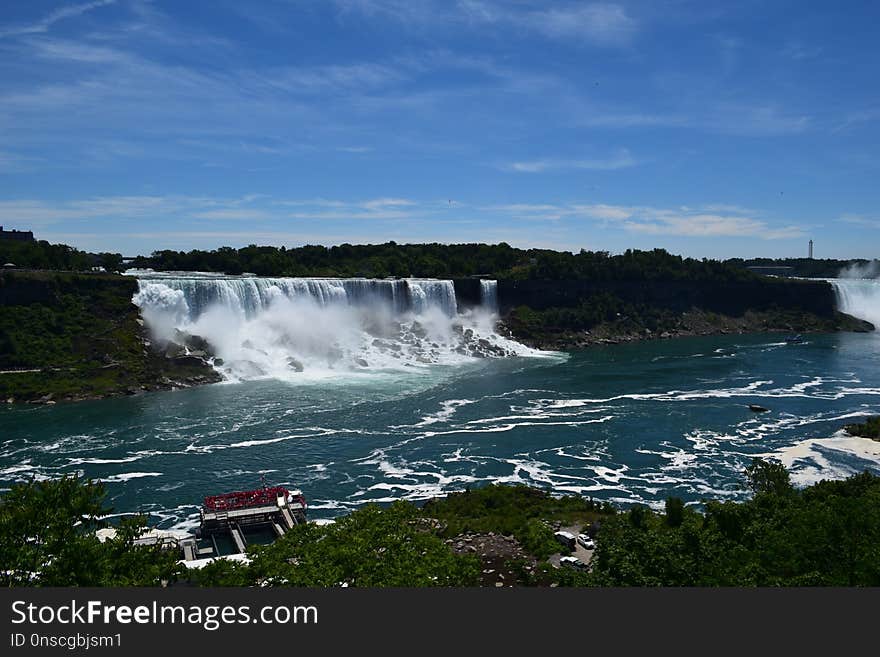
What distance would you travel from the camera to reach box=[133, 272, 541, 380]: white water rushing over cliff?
207 ft

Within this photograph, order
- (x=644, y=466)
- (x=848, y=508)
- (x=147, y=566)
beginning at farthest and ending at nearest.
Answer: (x=644, y=466), (x=848, y=508), (x=147, y=566)

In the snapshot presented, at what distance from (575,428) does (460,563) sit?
91.7ft

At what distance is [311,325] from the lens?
229ft

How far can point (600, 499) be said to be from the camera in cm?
3048

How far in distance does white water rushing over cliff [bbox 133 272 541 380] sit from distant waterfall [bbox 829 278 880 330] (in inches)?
2540

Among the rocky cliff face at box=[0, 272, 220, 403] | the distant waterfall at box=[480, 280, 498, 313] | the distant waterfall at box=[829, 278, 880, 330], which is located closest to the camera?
the rocky cliff face at box=[0, 272, 220, 403]

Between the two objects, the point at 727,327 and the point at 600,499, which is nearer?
the point at 600,499

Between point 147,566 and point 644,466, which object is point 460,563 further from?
point 644,466

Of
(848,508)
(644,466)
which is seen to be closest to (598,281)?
(644,466)

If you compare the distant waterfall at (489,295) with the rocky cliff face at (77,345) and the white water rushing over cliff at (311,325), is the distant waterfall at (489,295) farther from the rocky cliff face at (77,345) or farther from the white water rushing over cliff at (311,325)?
the rocky cliff face at (77,345)

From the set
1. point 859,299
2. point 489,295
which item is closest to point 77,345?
point 489,295

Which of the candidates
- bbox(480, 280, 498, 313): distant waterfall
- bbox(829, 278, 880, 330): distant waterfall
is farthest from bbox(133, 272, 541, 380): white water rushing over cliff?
bbox(829, 278, 880, 330): distant waterfall

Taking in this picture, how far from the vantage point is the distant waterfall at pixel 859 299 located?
4417 inches

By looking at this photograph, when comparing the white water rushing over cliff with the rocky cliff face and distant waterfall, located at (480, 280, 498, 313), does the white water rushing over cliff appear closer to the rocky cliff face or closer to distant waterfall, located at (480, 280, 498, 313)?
the rocky cliff face
